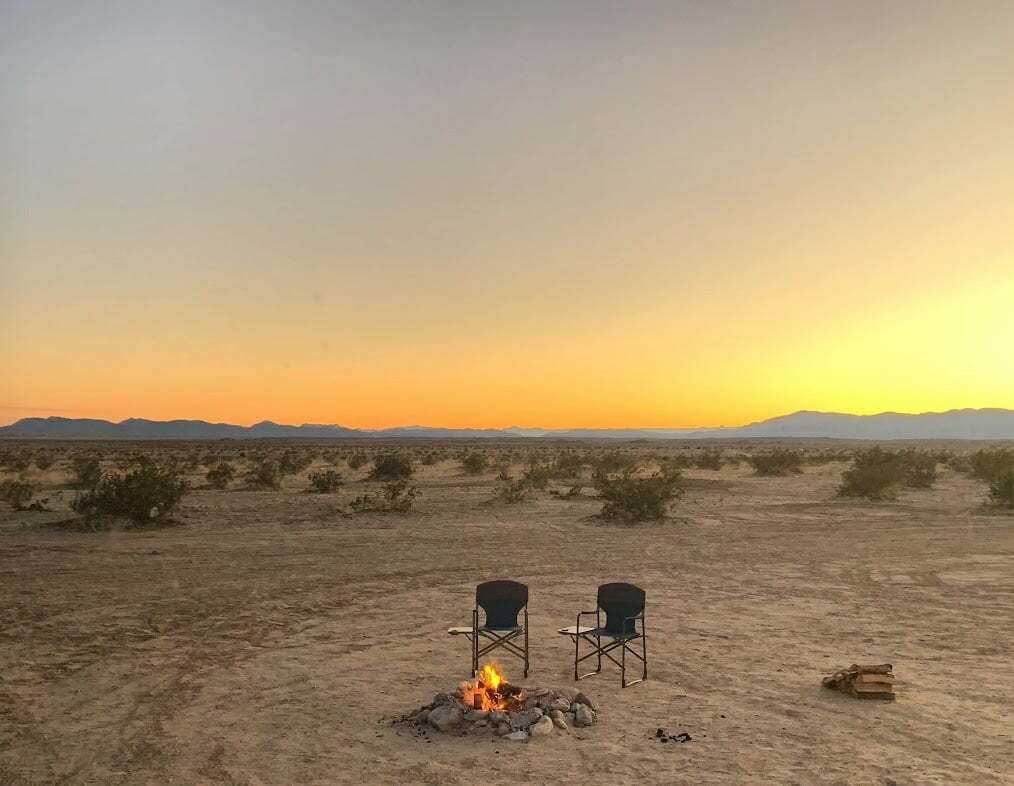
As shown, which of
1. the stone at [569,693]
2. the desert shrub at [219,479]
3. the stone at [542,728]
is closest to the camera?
the stone at [542,728]

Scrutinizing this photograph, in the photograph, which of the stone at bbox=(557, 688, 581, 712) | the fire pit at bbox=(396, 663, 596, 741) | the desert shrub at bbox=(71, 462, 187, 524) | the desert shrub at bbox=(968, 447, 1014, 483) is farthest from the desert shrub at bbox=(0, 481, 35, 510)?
the desert shrub at bbox=(968, 447, 1014, 483)

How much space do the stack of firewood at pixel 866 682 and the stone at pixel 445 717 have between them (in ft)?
13.6

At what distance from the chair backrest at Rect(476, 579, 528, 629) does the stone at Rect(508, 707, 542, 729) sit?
4.65 feet

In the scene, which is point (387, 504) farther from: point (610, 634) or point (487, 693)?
point (487, 693)

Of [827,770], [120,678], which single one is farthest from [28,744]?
[827,770]

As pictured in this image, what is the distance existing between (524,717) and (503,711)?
235mm

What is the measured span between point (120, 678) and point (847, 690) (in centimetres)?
816

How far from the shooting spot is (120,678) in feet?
28.5

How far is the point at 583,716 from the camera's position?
7.17 metres

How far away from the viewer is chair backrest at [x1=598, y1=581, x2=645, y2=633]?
8305 millimetres

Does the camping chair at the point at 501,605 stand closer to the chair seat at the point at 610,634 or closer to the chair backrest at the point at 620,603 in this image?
the chair seat at the point at 610,634

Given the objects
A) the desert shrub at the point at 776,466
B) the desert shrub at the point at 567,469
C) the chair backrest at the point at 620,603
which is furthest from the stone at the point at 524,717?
the desert shrub at the point at 776,466

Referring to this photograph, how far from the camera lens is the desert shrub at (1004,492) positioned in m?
27.7

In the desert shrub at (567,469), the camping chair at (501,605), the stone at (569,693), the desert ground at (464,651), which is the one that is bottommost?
the desert ground at (464,651)
